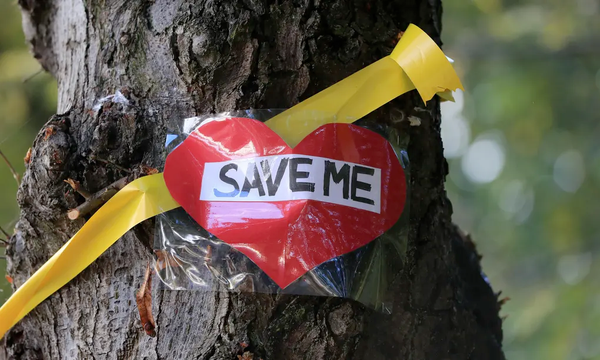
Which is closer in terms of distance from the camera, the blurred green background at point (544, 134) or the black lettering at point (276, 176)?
the black lettering at point (276, 176)

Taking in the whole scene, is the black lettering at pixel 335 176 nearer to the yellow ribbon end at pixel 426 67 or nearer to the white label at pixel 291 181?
the white label at pixel 291 181

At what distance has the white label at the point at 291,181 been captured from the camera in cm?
53

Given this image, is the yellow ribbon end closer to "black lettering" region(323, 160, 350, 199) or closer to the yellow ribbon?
the yellow ribbon

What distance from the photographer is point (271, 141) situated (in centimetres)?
56

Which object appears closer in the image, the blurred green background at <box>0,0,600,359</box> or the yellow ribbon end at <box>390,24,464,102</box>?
the yellow ribbon end at <box>390,24,464,102</box>

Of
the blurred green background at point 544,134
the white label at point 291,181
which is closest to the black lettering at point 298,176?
the white label at point 291,181

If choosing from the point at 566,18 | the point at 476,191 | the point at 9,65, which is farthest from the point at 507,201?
the point at 9,65

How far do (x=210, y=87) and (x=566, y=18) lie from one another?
7.01ft

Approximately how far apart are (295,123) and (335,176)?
82 mm

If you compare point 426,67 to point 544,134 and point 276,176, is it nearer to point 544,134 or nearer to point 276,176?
point 276,176

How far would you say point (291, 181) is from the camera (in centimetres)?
53

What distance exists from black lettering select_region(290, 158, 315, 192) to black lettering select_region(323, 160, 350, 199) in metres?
0.02

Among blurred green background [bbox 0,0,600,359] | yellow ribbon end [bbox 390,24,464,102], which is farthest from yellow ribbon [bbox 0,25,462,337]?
blurred green background [bbox 0,0,600,359]

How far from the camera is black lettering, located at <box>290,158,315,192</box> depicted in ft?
1.74
